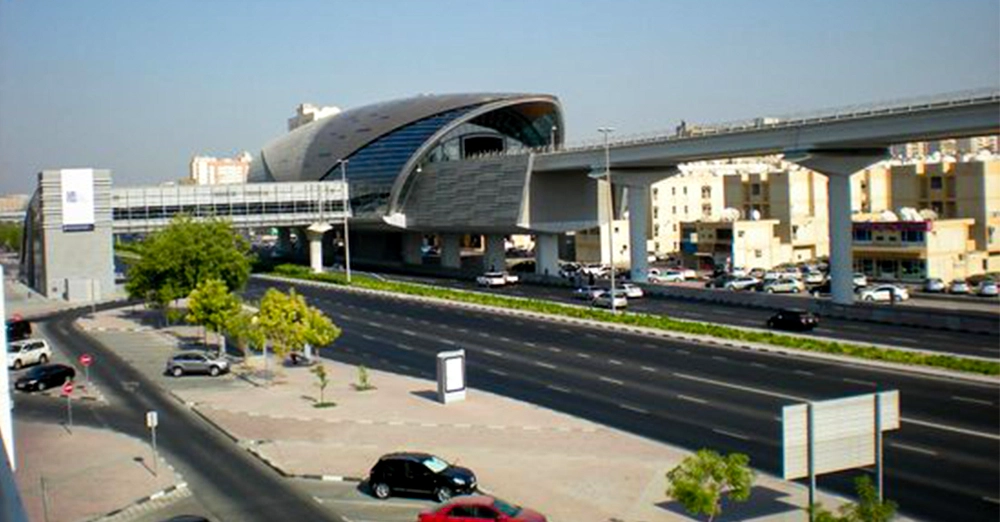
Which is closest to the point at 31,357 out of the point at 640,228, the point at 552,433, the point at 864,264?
the point at 552,433

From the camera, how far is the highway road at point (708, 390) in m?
19.8

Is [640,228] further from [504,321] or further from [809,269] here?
[504,321]

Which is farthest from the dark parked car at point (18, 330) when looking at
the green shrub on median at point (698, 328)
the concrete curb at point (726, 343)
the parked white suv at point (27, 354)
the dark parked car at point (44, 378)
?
the green shrub on median at point (698, 328)

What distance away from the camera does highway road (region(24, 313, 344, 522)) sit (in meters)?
19.4

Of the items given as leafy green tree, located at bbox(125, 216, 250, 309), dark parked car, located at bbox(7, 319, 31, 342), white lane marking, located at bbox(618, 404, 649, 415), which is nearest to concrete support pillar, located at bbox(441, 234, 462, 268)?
leafy green tree, located at bbox(125, 216, 250, 309)

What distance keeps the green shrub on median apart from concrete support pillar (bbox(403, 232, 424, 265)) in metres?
21.3

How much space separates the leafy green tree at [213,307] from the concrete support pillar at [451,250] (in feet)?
158

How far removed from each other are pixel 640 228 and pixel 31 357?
132 ft

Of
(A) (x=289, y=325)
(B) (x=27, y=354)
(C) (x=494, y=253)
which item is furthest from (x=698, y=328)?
(C) (x=494, y=253)

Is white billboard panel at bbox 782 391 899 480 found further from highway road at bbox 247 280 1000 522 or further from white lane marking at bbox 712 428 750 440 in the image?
white lane marking at bbox 712 428 750 440

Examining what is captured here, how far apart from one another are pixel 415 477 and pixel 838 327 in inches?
1100

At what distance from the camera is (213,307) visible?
40.7 metres

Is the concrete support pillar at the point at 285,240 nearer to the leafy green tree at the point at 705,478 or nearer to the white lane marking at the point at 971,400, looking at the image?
the white lane marking at the point at 971,400

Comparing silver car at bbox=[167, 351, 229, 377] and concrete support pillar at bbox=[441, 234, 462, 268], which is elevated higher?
concrete support pillar at bbox=[441, 234, 462, 268]
